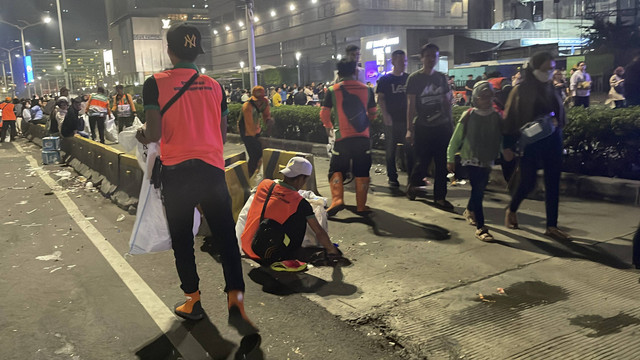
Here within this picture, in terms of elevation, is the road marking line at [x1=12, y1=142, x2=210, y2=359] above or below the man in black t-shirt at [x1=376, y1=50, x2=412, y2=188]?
below

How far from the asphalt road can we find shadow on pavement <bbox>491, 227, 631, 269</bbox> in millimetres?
19

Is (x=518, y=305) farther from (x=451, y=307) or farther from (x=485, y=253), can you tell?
(x=485, y=253)

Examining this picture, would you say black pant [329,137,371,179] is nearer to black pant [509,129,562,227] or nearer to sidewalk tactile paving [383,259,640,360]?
black pant [509,129,562,227]

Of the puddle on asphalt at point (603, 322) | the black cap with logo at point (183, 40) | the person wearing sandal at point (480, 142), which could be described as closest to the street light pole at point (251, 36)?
the person wearing sandal at point (480, 142)

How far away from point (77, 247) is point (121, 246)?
0.53m

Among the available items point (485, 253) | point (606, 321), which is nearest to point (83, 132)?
point (485, 253)

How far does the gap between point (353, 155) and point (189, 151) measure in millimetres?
3486

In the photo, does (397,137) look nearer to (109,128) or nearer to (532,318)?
(532,318)

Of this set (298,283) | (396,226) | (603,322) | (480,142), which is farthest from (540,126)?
(298,283)

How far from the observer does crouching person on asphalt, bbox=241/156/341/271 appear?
195 inches

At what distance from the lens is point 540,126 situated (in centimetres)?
540

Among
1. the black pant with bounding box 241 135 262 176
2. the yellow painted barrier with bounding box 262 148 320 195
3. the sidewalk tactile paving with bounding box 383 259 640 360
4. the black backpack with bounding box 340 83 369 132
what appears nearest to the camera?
the sidewalk tactile paving with bounding box 383 259 640 360

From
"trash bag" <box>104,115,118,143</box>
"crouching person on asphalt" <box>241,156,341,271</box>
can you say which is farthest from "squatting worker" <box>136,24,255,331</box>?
"trash bag" <box>104,115,118,143</box>

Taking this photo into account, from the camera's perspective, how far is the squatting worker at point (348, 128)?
22.5 ft
